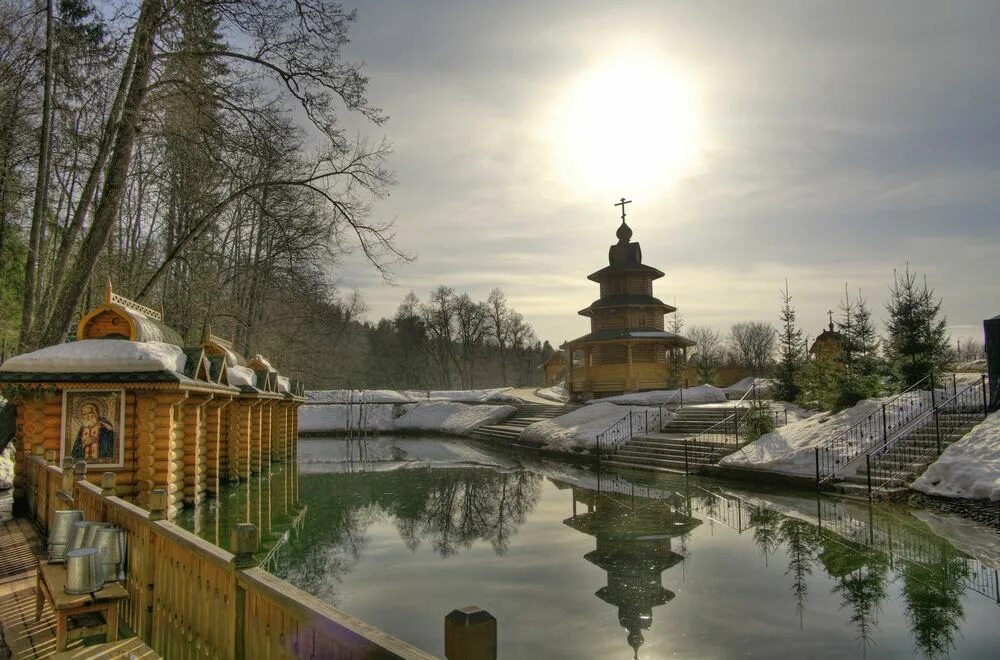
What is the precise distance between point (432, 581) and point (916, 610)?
6.03 meters

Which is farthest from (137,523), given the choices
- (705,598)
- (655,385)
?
(655,385)

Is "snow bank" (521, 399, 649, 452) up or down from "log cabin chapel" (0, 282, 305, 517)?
down

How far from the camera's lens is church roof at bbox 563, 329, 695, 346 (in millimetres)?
40562

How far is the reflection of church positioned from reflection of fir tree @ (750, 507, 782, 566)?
121 centimetres

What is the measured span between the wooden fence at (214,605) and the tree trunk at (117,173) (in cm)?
818

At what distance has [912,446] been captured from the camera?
54.6ft

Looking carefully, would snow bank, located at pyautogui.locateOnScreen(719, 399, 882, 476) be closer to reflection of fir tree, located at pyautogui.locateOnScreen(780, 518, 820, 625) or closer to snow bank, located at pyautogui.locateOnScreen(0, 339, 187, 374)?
reflection of fir tree, located at pyautogui.locateOnScreen(780, 518, 820, 625)

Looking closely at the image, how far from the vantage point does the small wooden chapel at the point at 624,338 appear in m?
41.2

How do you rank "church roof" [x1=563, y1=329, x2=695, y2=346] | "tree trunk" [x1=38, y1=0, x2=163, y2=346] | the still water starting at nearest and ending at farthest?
the still water
"tree trunk" [x1=38, y1=0, x2=163, y2=346]
"church roof" [x1=563, y1=329, x2=695, y2=346]

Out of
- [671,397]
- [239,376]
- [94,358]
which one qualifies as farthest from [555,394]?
[94,358]

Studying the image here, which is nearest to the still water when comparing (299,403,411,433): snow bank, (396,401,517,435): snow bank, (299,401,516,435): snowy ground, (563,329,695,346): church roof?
(563,329,695,346): church roof

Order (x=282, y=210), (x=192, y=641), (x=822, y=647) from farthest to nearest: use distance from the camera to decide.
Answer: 1. (x=282, y=210)
2. (x=822, y=647)
3. (x=192, y=641)

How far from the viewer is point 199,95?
13.7 metres

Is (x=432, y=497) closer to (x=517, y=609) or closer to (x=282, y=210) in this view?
(x=517, y=609)
